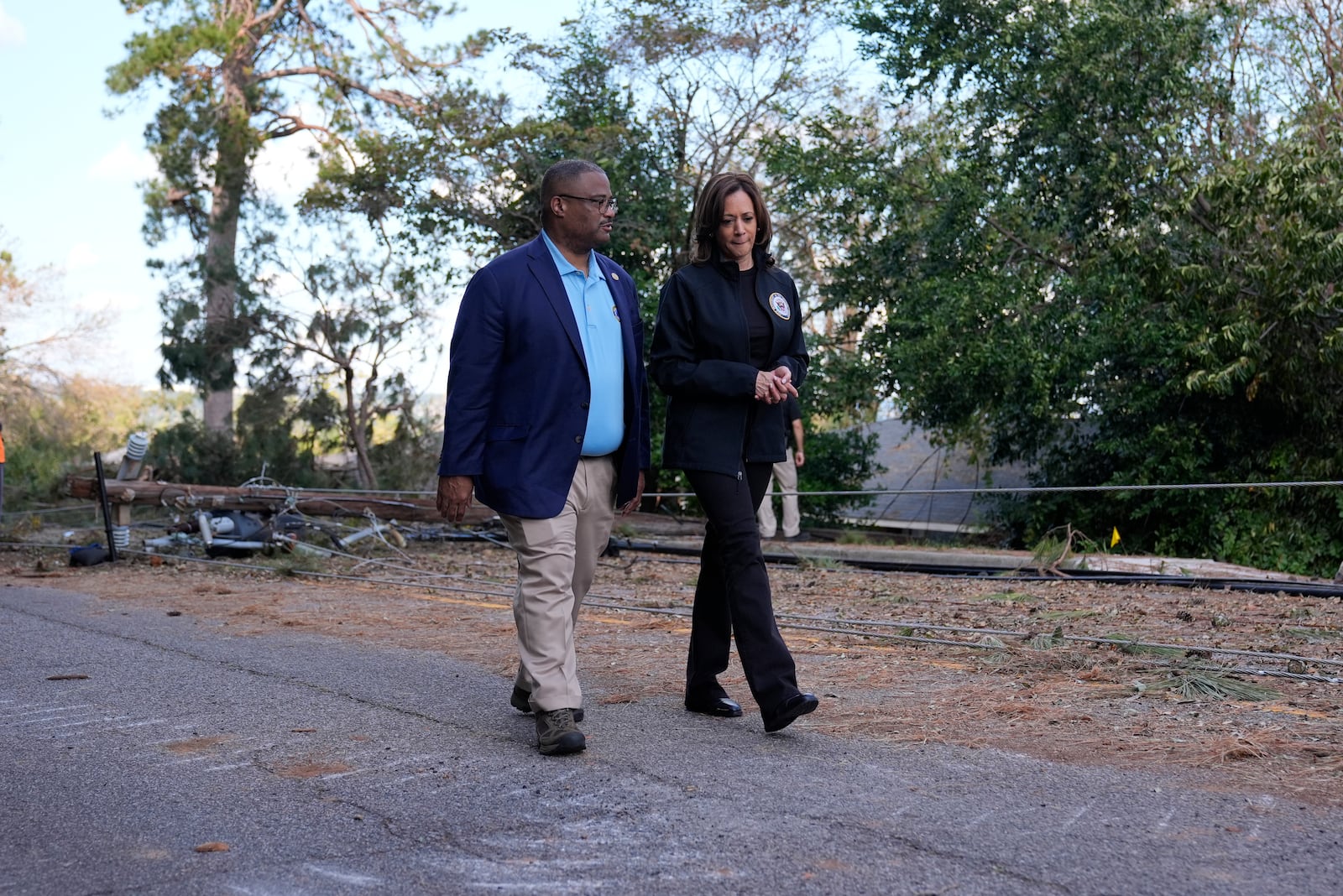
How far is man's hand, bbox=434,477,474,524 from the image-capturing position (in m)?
4.24

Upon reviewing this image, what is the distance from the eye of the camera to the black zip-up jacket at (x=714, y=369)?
442 centimetres

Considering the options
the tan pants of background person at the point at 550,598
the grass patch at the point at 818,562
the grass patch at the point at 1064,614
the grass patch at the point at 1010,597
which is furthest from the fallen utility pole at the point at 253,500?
the tan pants of background person at the point at 550,598

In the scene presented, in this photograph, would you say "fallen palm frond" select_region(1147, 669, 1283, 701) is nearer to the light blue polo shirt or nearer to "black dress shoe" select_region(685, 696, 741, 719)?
"black dress shoe" select_region(685, 696, 741, 719)

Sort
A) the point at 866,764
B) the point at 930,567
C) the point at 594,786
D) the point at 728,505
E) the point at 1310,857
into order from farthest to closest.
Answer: the point at 930,567
the point at 728,505
the point at 866,764
the point at 594,786
the point at 1310,857

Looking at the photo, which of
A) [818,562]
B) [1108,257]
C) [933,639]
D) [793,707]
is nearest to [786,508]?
[818,562]

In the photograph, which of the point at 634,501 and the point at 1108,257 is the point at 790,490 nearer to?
the point at 1108,257

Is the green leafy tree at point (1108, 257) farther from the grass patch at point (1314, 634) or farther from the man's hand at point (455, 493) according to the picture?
the man's hand at point (455, 493)

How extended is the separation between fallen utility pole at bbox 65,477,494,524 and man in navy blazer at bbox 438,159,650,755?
300 inches

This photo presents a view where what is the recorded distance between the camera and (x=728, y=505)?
4406 millimetres

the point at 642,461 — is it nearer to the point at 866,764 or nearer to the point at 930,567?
the point at 866,764

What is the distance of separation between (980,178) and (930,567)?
693 cm

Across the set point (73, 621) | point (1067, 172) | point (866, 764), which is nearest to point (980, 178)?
point (1067, 172)

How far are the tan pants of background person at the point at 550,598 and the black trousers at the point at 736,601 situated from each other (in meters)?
0.43

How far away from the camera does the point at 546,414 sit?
4293 millimetres
